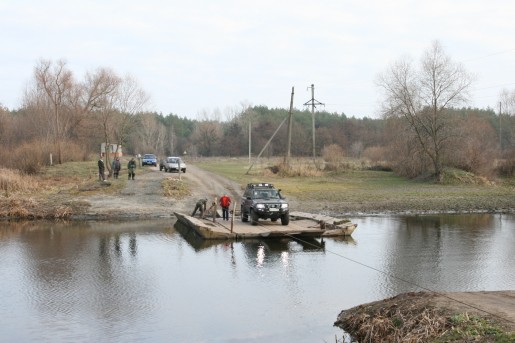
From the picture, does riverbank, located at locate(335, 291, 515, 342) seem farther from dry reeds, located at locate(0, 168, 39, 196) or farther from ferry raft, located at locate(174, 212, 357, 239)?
dry reeds, located at locate(0, 168, 39, 196)

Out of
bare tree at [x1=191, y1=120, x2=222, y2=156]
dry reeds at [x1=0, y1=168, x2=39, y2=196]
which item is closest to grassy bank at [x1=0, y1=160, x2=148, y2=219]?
dry reeds at [x1=0, y1=168, x2=39, y2=196]

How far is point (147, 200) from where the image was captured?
37812mm

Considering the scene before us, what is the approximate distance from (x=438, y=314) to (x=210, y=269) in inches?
371

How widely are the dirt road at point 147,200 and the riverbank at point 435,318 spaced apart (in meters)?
24.0

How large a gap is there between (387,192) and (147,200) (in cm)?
1869

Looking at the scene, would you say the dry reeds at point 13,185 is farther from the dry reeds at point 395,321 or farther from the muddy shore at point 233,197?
the dry reeds at point 395,321

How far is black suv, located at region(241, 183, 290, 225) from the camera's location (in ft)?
85.0

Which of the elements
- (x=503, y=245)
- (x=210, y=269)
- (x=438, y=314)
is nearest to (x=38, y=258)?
(x=210, y=269)

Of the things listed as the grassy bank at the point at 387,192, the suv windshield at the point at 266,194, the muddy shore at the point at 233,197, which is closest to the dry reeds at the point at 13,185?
the muddy shore at the point at 233,197

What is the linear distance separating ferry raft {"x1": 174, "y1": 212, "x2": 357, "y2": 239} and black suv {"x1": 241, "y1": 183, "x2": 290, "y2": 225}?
48cm

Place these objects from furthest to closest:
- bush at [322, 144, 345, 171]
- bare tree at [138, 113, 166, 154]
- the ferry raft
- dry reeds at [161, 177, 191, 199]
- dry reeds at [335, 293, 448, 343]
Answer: bare tree at [138, 113, 166, 154] → bush at [322, 144, 345, 171] → dry reeds at [161, 177, 191, 199] → the ferry raft → dry reeds at [335, 293, 448, 343]

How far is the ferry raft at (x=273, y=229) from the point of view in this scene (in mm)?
24312

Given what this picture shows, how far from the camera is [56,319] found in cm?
1301

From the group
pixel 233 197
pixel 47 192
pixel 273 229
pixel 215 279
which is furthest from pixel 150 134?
pixel 215 279
